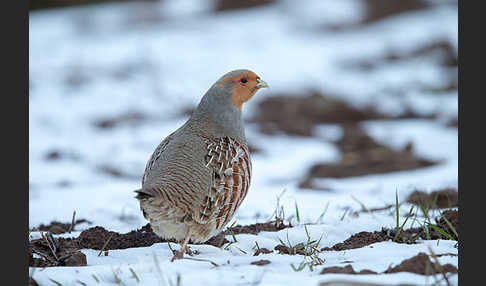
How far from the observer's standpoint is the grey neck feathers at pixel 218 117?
409cm

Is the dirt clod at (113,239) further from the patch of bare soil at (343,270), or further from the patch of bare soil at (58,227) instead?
the patch of bare soil at (343,270)

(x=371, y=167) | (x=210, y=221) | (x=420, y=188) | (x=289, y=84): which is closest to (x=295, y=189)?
(x=420, y=188)

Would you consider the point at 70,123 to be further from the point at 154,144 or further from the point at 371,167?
the point at 371,167

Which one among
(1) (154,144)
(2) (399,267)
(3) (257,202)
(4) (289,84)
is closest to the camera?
(2) (399,267)

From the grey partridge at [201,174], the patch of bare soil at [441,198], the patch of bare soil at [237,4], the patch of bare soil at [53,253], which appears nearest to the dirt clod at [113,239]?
the patch of bare soil at [53,253]

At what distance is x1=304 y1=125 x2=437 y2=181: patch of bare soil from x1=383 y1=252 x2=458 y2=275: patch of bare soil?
4147mm

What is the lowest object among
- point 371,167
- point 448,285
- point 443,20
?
point 448,285

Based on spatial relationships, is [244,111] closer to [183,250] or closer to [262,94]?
[262,94]

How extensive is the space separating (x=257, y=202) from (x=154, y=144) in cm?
280

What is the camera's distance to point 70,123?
9031 millimetres

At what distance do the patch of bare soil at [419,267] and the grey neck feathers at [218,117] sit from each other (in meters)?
1.67

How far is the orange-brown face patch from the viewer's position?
4340 millimetres

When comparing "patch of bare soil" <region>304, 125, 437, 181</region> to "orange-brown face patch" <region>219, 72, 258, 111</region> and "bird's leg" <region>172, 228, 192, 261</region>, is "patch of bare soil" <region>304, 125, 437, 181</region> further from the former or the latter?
"bird's leg" <region>172, 228, 192, 261</region>

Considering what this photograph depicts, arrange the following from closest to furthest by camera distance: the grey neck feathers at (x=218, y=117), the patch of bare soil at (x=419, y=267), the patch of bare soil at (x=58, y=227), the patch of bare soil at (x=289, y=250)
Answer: the patch of bare soil at (x=419, y=267)
the patch of bare soil at (x=289, y=250)
the grey neck feathers at (x=218, y=117)
the patch of bare soil at (x=58, y=227)
